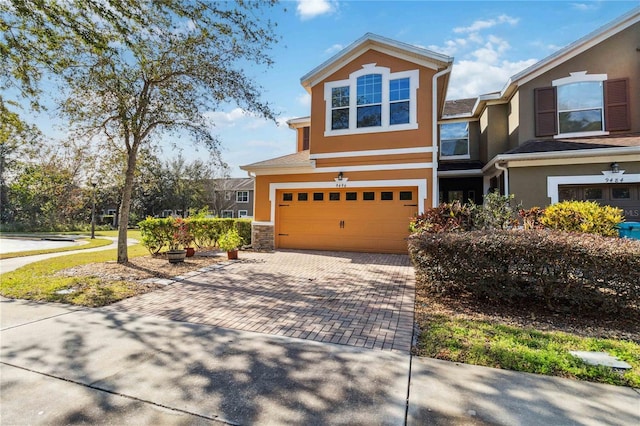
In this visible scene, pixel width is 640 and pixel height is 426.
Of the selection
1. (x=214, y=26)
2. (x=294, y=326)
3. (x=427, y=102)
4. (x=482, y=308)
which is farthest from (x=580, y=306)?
(x=214, y=26)

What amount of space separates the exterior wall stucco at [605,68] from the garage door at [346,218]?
4.91m

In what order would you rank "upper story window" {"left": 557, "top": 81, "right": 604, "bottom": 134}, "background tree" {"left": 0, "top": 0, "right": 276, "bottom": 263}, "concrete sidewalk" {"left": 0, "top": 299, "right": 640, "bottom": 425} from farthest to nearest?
"upper story window" {"left": 557, "top": 81, "right": 604, "bottom": 134} < "background tree" {"left": 0, "top": 0, "right": 276, "bottom": 263} < "concrete sidewalk" {"left": 0, "top": 299, "right": 640, "bottom": 425}

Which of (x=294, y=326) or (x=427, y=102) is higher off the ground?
(x=427, y=102)

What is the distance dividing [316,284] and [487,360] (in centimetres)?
405

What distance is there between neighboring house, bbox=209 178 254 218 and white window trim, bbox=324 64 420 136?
1162 inches

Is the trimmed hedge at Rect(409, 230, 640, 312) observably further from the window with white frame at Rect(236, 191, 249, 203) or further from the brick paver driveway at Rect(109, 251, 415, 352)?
the window with white frame at Rect(236, 191, 249, 203)

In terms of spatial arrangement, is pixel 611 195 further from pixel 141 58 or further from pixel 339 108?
pixel 141 58

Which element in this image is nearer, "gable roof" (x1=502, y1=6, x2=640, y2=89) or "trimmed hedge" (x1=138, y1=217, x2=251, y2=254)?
"gable roof" (x1=502, y1=6, x2=640, y2=89)

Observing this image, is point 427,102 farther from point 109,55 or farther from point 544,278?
point 109,55

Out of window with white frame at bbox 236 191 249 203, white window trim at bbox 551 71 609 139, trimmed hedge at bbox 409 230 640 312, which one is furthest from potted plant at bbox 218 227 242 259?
window with white frame at bbox 236 191 249 203

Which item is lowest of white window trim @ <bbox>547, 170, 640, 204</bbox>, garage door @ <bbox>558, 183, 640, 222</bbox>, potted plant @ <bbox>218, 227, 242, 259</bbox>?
potted plant @ <bbox>218, 227, 242, 259</bbox>

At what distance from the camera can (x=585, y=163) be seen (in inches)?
375

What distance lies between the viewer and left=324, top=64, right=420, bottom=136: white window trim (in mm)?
10961

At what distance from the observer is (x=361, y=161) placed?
456 inches
